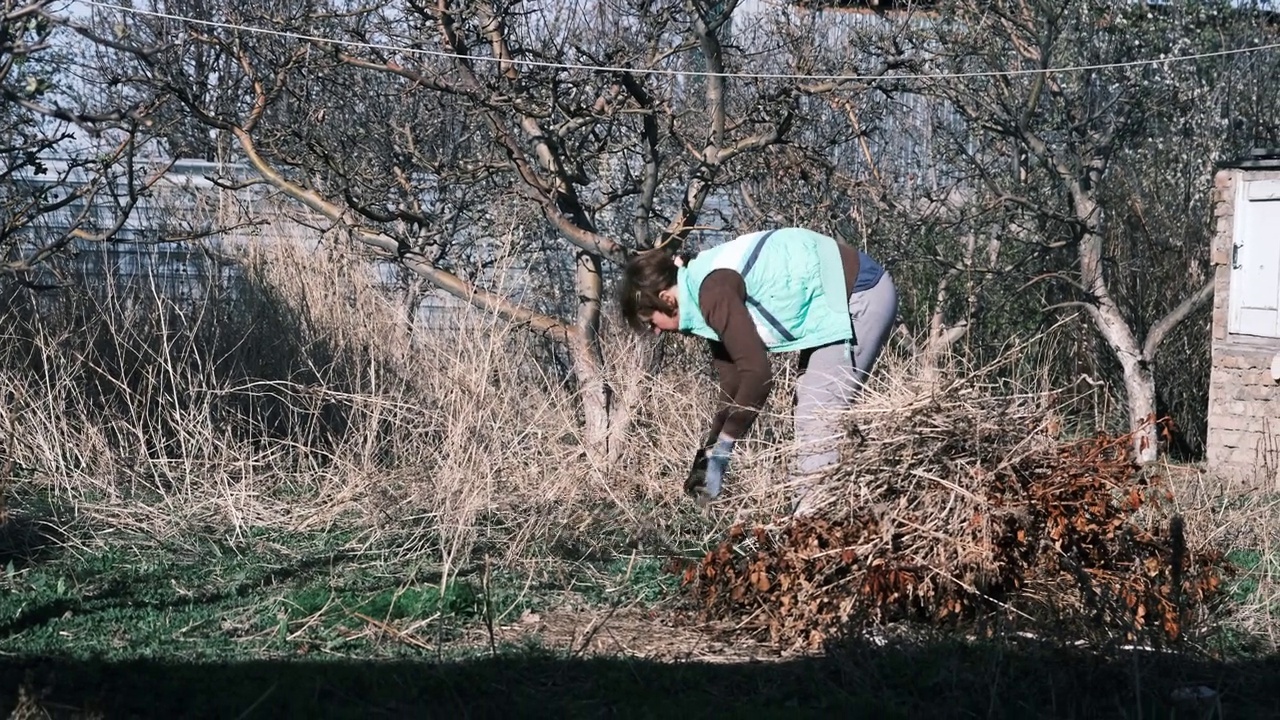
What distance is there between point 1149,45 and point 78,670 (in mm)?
8529

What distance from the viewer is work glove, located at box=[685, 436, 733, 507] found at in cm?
491

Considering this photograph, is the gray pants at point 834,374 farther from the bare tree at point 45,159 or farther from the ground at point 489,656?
the bare tree at point 45,159

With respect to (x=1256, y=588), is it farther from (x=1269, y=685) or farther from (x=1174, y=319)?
(x=1174, y=319)

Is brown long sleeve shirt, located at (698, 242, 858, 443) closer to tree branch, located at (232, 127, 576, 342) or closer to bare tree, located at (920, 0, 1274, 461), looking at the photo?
tree branch, located at (232, 127, 576, 342)

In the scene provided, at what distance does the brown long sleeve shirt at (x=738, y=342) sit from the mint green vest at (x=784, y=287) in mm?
91

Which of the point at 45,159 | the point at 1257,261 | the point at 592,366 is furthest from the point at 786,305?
the point at 1257,261

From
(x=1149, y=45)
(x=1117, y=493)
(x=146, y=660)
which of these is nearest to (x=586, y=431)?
(x=1117, y=493)

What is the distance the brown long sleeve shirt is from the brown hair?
0.46ft

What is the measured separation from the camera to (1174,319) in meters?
9.85

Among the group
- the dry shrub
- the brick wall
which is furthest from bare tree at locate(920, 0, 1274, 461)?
the dry shrub

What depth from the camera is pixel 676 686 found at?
4.04m

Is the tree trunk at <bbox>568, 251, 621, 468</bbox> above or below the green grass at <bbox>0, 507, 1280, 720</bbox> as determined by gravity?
above

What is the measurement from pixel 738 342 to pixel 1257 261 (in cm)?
584

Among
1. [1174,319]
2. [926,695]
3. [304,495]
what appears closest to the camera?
[926,695]
